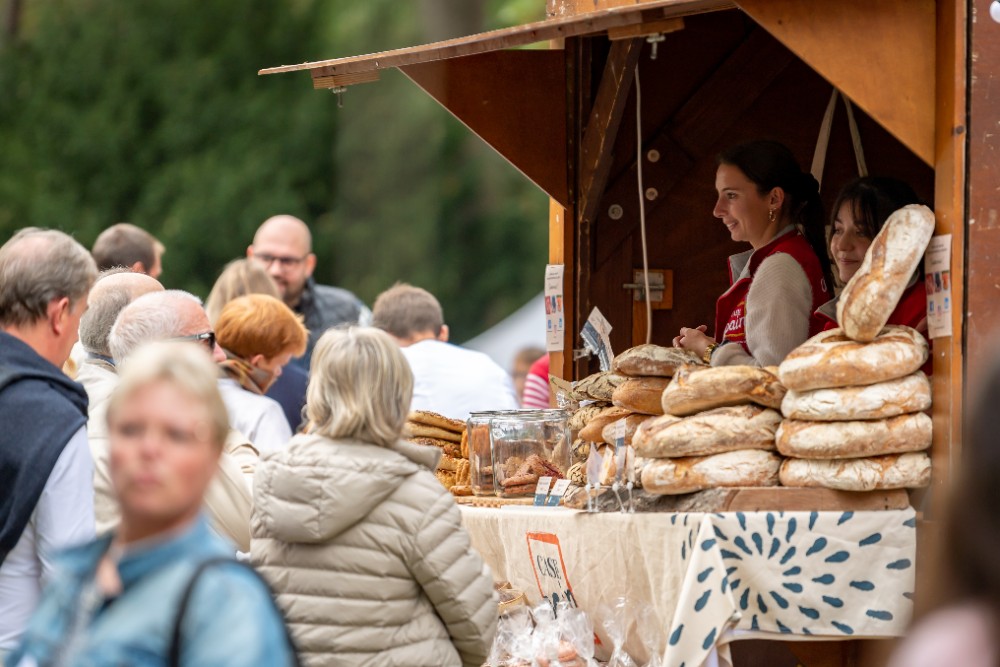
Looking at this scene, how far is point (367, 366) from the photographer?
348 cm

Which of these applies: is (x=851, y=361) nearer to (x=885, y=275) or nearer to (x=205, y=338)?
(x=885, y=275)

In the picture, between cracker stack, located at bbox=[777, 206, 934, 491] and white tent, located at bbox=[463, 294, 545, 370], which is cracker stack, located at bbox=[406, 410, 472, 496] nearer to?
cracker stack, located at bbox=[777, 206, 934, 491]

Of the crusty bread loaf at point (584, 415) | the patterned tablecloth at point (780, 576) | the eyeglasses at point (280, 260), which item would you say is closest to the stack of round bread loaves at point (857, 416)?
the patterned tablecloth at point (780, 576)

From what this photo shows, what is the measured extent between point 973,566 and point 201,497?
42.2 inches

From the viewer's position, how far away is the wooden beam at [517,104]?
18.5 feet

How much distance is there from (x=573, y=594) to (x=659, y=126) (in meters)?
2.23

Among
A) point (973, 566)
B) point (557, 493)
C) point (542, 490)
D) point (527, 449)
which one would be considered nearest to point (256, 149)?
point (527, 449)

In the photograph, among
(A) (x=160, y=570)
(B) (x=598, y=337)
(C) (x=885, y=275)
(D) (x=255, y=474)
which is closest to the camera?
(A) (x=160, y=570)

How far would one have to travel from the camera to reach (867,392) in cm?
390

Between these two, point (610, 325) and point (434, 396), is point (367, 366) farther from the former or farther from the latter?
point (434, 396)

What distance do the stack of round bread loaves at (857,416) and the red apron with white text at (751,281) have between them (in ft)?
2.03

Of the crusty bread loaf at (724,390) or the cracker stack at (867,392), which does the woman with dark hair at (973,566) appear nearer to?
the cracker stack at (867,392)

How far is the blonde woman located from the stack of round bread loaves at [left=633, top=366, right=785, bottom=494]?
210 cm

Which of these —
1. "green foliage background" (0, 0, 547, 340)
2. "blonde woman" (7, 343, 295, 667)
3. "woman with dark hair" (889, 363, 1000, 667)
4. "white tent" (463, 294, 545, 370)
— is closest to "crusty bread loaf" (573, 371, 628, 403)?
"blonde woman" (7, 343, 295, 667)
